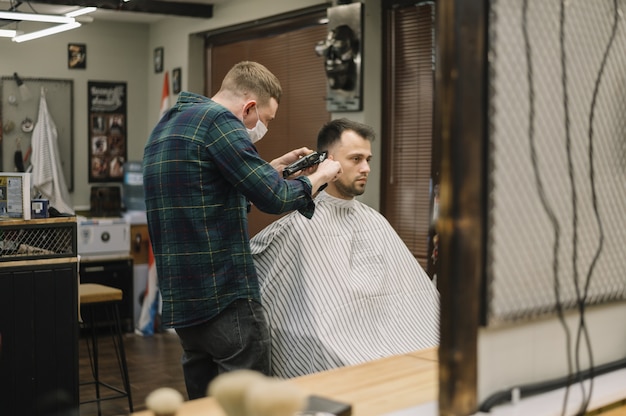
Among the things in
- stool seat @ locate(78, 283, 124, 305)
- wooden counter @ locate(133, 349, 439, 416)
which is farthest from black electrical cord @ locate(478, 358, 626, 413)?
stool seat @ locate(78, 283, 124, 305)

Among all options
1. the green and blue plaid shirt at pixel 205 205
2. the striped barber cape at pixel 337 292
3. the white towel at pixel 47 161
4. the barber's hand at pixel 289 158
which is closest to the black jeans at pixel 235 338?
the green and blue plaid shirt at pixel 205 205

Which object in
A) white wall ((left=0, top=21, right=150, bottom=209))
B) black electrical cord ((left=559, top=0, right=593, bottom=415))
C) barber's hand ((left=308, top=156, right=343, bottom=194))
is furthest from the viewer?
white wall ((left=0, top=21, right=150, bottom=209))

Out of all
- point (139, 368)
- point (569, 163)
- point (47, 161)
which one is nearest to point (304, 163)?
point (569, 163)

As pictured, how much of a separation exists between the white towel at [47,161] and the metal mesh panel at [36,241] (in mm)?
3224

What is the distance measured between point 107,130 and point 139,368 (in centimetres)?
292

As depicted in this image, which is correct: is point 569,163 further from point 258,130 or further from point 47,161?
point 47,161

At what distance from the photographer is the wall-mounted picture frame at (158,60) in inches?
302

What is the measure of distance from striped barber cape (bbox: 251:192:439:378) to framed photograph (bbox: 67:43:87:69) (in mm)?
4976

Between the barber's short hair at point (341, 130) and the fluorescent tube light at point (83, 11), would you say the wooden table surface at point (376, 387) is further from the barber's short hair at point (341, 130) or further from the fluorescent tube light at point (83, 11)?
the fluorescent tube light at point (83, 11)

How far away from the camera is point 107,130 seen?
7844mm

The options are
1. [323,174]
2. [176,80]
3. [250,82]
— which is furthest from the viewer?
[176,80]

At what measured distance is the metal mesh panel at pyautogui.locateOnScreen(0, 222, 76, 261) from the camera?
386cm

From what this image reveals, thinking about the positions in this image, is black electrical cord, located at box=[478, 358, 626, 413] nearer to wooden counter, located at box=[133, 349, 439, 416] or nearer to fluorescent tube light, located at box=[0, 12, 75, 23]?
wooden counter, located at box=[133, 349, 439, 416]

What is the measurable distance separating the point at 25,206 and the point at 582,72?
3.06 metres
